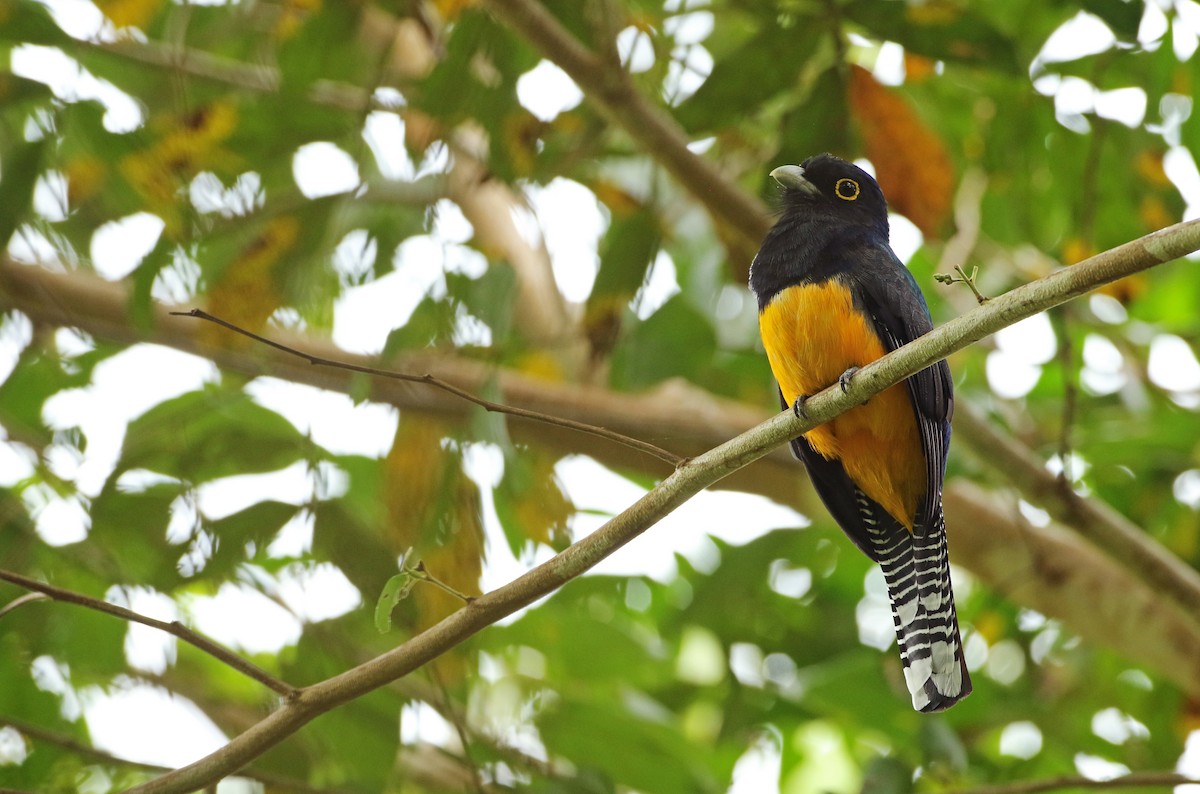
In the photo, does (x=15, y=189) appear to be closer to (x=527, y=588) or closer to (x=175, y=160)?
(x=175, y=160)

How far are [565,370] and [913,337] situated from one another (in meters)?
2.19

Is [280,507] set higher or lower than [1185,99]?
lower

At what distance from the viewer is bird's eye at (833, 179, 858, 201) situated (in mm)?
3637

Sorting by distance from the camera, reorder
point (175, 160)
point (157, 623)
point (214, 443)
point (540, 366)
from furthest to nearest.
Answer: point (540, 366) < point (214, 443) < point (175, 160) < point (157, 623)

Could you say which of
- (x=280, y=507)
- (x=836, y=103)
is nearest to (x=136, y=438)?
(x=280, y=507)

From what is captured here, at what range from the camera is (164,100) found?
4695 mm

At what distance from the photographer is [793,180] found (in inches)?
143

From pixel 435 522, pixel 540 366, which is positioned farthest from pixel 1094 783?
A: pixel 540 366

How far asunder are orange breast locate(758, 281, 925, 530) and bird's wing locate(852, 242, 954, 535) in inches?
2.0

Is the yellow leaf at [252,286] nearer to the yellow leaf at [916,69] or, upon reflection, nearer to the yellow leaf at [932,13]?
the yellow leaf at [932,13]

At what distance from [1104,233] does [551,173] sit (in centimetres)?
204

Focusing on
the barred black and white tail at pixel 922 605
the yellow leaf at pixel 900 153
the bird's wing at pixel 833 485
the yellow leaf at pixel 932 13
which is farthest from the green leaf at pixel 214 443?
the yellow leaf at pixel 932 13

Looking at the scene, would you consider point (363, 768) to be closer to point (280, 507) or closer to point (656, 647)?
point (280, 507)

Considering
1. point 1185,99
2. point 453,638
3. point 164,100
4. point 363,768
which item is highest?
point 164,100
